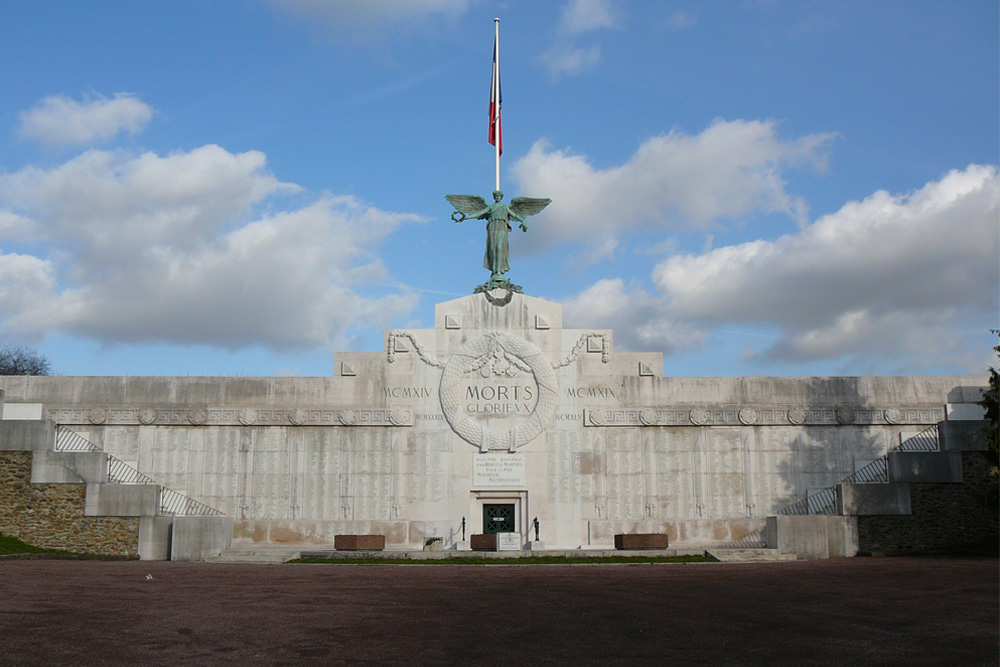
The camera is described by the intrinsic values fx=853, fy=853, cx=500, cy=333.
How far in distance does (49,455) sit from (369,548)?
35.0 feet

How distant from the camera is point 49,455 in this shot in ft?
89.9

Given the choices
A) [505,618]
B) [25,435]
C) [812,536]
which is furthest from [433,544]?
[505,618]

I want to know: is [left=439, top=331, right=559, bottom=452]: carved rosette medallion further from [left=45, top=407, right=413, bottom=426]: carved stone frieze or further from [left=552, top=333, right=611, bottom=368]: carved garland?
[left=45, top=407, right=413, bottom=426]: carved stone frieze

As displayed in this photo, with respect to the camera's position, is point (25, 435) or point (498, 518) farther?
point (498, 518)

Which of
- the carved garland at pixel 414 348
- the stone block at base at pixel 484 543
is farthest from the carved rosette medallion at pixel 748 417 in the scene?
the carved garland at pixel 414 348

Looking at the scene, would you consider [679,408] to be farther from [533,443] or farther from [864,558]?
[864,558]

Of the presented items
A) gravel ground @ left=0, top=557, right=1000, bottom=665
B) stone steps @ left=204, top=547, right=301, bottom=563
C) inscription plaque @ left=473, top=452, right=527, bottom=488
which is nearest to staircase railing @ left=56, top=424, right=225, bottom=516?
stone steps @ left=204, top=547, right=301, bottom=563

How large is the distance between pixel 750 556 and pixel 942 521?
7.07m

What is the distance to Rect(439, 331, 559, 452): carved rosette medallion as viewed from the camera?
102ft

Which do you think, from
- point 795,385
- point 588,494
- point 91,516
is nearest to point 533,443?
point 588,494

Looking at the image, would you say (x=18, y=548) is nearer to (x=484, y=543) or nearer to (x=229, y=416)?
(x=229, y=416)

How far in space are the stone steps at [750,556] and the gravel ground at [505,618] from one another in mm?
5502

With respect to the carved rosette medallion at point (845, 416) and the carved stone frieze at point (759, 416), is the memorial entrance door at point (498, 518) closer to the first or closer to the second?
the carved stone frieze at point (759, 416)

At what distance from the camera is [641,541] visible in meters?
27.4
